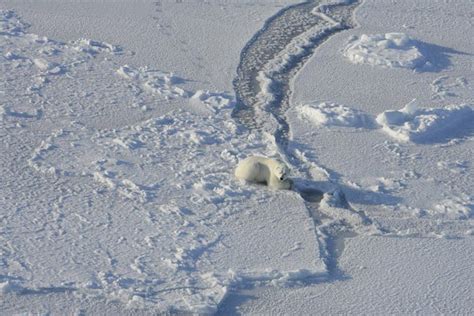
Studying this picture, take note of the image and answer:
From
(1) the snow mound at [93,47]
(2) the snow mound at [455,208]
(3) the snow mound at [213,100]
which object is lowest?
(2) the snow mound at [455,208]

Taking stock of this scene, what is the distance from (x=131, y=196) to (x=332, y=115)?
1.78 metres

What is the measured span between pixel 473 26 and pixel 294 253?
13.7 feet

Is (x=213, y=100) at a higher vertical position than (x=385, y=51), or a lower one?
lower

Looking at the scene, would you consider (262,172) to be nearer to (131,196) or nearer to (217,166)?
(217,166)

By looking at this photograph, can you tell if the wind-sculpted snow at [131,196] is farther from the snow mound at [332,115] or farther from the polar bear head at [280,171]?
the snow mound at [332,115]

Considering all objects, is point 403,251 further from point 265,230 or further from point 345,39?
point 345,39

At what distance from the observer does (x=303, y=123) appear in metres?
6.43

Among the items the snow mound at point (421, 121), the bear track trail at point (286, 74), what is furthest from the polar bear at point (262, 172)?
the snow mound at point (421, 121)

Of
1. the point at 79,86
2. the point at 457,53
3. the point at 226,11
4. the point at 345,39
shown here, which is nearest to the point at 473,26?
the point at 457,53

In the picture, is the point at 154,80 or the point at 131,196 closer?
the point at 131,196

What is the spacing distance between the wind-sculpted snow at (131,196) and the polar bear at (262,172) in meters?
0.08

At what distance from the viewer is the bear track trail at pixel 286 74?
5320mm

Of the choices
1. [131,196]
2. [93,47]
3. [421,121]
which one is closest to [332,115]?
[421,121]

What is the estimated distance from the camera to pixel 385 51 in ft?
24.6
